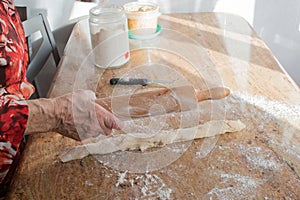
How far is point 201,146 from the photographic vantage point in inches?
35.2

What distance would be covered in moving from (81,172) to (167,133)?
Result: 0.24 m

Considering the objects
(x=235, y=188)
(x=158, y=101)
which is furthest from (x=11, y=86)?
(x=235, y=188)

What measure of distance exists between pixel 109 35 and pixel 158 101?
1.07ft

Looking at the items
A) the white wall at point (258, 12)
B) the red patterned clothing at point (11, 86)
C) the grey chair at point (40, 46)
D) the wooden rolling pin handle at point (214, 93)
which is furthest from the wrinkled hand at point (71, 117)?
the white wall at point (258, 12)

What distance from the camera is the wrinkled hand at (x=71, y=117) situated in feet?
2.86

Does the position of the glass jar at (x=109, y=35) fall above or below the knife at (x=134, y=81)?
above

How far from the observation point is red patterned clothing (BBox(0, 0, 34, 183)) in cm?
84

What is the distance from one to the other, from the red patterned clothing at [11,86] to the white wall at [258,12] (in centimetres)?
57

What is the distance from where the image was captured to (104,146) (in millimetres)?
909

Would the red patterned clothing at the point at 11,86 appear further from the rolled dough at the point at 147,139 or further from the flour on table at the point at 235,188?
the flour on table at the point at 235,188

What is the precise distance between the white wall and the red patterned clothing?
0.57m

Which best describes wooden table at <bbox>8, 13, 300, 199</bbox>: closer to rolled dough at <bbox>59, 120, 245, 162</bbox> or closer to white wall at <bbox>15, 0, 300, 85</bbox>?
rolled dough at <bbox>59, 120, 245, 162</bbox>

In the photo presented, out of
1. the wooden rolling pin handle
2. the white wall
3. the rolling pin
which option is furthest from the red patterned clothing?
the white wall

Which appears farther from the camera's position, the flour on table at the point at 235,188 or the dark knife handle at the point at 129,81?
the dark knife handle at the point at 129,81
